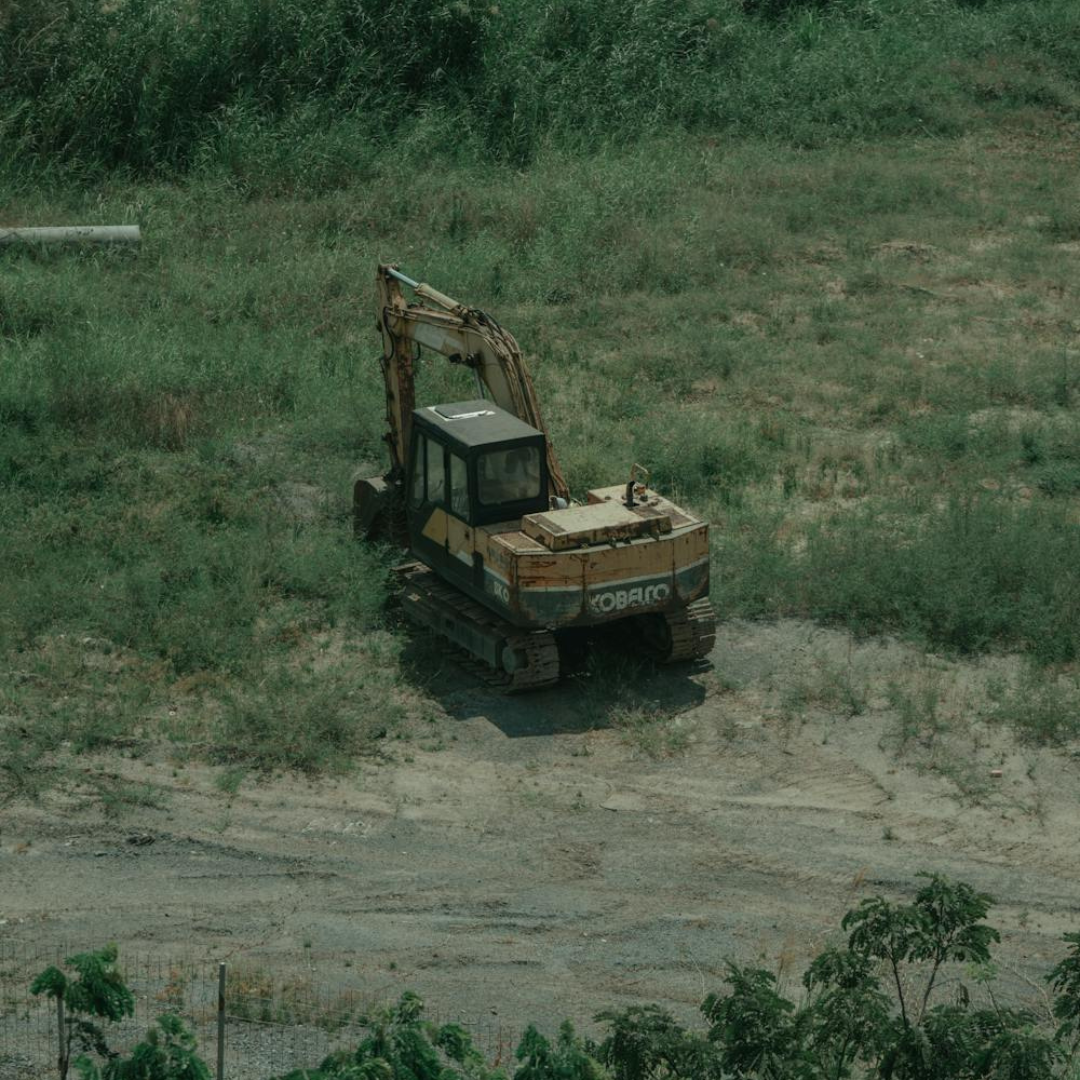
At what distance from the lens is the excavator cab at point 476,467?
1427cm

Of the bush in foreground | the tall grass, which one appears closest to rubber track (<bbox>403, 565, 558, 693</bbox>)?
the bush in foreground

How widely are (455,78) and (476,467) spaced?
14.7m

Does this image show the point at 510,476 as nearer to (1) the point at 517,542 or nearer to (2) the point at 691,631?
(1) the point at 517,542

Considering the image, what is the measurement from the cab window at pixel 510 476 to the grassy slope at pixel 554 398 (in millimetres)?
1530

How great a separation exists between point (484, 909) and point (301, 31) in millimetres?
18447

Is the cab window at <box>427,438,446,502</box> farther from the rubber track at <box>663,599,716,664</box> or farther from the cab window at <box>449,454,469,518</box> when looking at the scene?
the rubber track at <box>663,599,716,664</box>

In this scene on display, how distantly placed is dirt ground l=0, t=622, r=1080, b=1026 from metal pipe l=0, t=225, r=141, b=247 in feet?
34.3

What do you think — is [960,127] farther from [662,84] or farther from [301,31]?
[301,31]

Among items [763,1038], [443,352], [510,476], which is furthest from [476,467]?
[763,1038]

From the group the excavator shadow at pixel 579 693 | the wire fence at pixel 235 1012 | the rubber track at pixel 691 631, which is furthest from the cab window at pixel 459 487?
the wire fence at pixel 235 1012

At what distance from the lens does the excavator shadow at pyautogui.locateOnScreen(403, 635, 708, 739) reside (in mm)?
13867

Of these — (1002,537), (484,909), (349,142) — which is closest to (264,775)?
(484,909)

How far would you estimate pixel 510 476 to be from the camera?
47.3ft

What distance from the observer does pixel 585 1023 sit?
1039 centimetres
